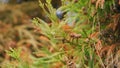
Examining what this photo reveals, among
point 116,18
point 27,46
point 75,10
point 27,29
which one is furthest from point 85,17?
point 27,29

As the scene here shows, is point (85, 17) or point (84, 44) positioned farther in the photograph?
point (85, 17)

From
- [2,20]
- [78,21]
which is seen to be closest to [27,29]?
[2,20]

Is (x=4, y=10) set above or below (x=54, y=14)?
below

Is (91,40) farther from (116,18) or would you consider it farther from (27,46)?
(27,46)

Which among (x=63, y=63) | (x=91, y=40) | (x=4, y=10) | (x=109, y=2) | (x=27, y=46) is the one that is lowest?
(x=27, y=46)

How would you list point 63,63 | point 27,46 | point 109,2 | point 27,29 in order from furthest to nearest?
point 27,29 < point 27,46 < point 63,63 < point 109,2

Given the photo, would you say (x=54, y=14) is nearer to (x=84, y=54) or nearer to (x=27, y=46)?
(x=84, y=54)

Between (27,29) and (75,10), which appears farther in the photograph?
(27,29)

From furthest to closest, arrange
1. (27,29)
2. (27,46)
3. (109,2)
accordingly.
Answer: (27,29) → (27,46) → (109,2)

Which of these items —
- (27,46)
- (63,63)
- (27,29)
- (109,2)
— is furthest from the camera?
(27,29)
